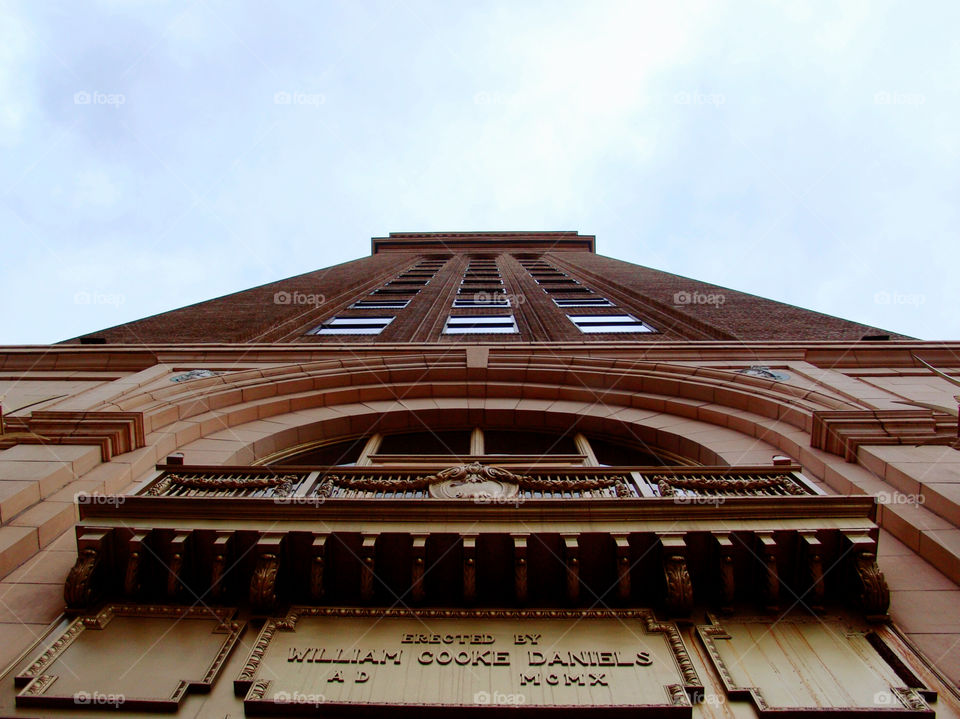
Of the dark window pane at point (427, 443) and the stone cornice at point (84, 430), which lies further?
the dark window pane at point (427, 443)

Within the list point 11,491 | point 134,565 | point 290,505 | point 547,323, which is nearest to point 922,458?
point 290,505

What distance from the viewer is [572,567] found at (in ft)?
22.1

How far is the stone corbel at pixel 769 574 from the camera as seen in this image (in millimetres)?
6668

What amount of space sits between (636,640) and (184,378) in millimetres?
10489

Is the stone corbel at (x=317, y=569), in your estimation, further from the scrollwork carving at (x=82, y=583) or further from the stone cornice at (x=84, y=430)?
the stone cornice at (x=84, y=430)

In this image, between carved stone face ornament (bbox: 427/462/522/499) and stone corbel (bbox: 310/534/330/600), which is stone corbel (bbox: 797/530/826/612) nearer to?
carved stone face ornament (bbox: 427/462/522/499)

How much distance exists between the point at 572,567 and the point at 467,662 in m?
1.38

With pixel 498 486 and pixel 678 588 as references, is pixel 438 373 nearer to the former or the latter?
pixel 498 486

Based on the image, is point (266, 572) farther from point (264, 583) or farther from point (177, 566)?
point (177, 566)

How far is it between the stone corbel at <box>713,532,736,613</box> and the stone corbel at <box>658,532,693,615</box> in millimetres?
321

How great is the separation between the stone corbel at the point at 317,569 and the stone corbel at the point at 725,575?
4.02m

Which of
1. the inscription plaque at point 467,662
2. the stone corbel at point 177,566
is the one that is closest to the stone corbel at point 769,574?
the inscription plaque at point 467,662

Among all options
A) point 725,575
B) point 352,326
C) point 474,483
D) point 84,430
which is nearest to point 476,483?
point 474,483

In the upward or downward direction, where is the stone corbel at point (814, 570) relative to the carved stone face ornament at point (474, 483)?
downward
